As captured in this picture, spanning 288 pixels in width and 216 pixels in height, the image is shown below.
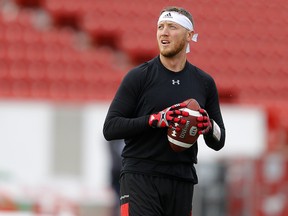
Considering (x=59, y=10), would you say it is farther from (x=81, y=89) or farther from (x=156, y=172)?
(x=156, y=172)

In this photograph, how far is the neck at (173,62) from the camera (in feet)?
14.6

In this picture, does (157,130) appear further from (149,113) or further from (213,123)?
(213,123)

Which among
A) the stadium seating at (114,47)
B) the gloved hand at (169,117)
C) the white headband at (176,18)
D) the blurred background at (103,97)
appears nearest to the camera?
the gloved hand at (169,117)

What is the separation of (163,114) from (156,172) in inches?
12.9

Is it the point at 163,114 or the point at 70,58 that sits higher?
the point at 70,58

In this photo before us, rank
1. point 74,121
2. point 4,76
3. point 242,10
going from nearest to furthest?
1. point 74,121
2. point 4,76
3. point 242,10

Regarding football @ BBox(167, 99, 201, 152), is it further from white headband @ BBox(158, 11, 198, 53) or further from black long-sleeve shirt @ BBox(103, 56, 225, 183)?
white headband @ BBox(158, 11, 198, 53)

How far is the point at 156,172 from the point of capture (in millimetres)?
4391

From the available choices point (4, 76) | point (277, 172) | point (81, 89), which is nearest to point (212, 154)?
point (277, 172)

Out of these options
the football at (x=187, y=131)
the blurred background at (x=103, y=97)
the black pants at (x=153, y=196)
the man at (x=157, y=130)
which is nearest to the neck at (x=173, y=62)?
the man at (x=157, y=130)

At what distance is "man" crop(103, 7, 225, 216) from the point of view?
4.37 metres

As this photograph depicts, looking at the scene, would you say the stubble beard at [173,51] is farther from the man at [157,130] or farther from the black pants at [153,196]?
the black pants at [153,196]

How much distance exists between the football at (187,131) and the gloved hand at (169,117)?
0.08ft

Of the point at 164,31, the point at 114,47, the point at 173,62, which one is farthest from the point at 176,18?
the point at 114,47
